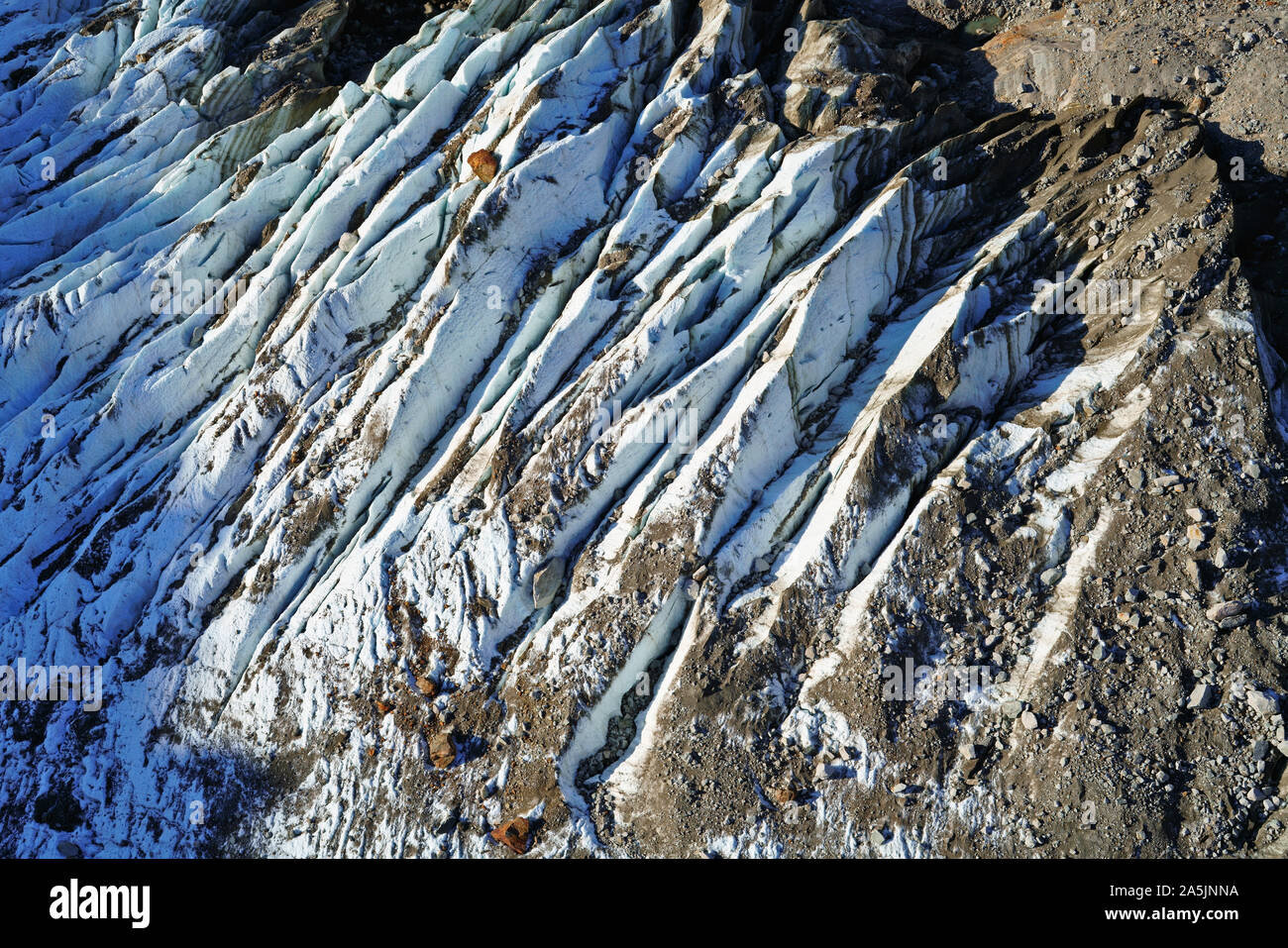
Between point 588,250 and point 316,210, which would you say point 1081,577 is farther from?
point 316,210

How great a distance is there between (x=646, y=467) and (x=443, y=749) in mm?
5319

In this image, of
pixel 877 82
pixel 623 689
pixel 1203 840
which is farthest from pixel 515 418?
pixel 1203 840

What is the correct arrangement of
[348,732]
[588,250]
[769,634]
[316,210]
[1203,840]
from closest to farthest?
[1203,840] → [769,634] → [348,732] → [588,250] → [316,210]

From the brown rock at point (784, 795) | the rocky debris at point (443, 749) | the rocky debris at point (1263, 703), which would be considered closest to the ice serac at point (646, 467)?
the brown rock at point (784, 795)

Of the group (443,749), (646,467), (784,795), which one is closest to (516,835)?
(443,749)

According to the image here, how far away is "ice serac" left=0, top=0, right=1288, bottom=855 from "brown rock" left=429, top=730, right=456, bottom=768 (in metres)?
0.16

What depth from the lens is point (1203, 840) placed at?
9.39 meters

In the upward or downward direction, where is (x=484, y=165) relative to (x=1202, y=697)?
upward

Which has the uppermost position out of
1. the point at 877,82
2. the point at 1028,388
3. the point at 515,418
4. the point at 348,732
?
the point at 877,82

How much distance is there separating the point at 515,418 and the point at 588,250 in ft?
12.4

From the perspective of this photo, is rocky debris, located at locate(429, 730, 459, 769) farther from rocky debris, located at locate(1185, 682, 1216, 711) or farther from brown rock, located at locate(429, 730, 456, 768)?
rocky debris, located at locate(1185, 682, 1216, 711)

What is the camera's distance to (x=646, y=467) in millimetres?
12938

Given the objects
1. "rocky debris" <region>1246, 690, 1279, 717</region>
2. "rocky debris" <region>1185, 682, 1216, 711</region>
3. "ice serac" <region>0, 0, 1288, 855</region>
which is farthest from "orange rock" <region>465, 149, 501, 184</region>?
"rocky debris" <region>1246, 690, 1279, 717</region>

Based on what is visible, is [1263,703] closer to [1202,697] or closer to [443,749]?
[1202,697]
